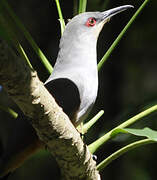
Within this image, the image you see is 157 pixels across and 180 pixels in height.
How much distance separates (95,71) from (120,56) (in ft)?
7.56

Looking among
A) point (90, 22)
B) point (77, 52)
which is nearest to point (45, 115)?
point (77, 52)

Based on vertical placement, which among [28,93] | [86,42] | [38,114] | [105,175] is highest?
[28,93]

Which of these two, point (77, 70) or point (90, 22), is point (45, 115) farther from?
point (90, 22)

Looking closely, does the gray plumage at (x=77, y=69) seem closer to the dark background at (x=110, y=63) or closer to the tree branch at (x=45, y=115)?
the tree branch at (x=45, y=115)

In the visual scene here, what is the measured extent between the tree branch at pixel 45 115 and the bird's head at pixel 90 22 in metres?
1.24

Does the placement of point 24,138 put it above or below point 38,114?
below

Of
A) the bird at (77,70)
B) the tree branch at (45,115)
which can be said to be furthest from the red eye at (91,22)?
the tree branch at (45,115)

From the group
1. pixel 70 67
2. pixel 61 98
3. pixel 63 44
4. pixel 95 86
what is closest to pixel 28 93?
pixel 61 98

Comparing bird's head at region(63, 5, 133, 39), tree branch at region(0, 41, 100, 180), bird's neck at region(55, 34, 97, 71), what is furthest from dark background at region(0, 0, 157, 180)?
tree branch at region(0, 41, 100, 180)

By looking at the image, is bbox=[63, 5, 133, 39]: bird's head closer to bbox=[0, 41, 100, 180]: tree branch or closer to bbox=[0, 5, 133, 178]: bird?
bbox=[0, 5, 133, 178]: bird

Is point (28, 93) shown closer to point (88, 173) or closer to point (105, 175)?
point (88, 173)

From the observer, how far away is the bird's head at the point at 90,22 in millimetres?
3094

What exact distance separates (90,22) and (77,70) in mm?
498

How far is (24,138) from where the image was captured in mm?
2299
